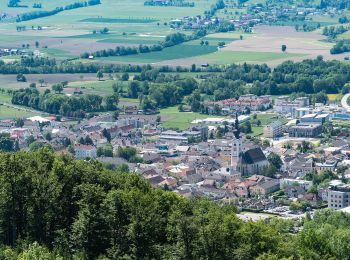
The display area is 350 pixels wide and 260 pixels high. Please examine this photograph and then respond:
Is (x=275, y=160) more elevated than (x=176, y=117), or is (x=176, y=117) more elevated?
(x=275, y=160)

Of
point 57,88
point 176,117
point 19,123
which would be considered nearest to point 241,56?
point 57,88

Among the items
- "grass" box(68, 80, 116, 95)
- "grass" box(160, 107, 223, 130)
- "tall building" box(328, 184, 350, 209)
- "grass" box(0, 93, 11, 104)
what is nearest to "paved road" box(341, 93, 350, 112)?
"grass" box(160, 107, 223, 130)

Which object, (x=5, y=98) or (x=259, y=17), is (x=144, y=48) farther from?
(x=259, y=17)

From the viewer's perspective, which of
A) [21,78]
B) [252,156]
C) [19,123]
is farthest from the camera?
[21,78]

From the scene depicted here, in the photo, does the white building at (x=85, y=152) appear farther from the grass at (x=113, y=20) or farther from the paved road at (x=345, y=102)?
the grass at (x=113, y=20)

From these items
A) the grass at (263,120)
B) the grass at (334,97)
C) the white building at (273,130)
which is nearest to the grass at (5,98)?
the grass at (263,120)

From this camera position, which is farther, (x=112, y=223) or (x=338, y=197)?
(x=338, y=197)

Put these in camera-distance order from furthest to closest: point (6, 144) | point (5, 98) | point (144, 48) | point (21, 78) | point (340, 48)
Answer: point (144, 48), point (340, 48), point (21, 78), point (5, 98), point (6, 144)

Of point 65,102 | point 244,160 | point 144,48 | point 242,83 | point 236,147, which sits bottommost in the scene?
point 144,48
